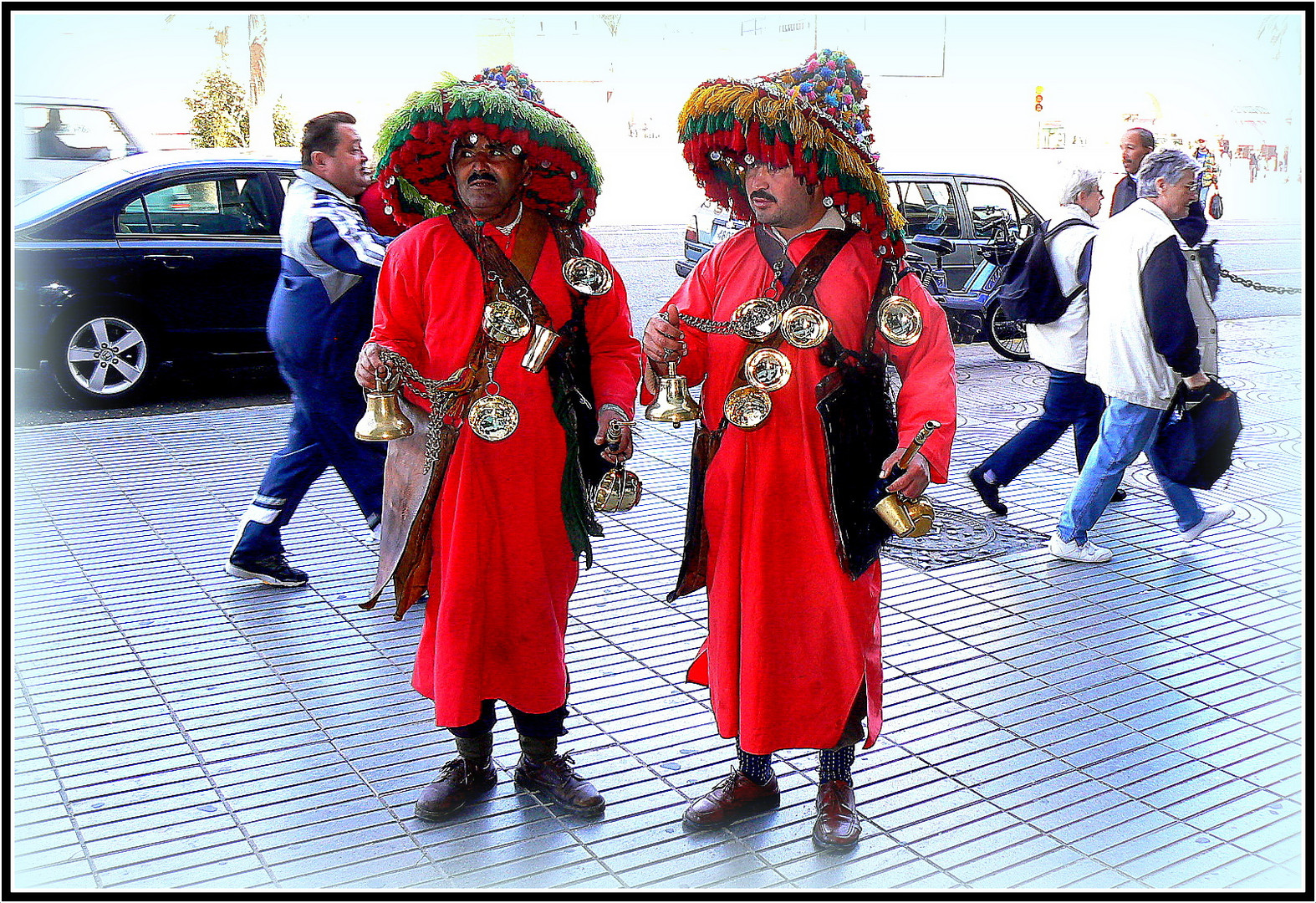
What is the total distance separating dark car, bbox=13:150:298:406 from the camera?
8.29m

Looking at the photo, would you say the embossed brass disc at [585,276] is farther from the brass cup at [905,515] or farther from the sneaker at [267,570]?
the sneaker at [267,570]

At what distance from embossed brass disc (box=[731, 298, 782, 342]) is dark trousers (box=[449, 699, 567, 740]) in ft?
4.09

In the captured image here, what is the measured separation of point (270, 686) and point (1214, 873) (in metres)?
3.13

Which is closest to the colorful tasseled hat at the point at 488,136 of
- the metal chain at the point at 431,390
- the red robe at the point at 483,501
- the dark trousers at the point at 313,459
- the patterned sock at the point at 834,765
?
the red robe at the point at 483,501

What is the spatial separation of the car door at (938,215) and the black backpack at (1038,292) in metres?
5.50

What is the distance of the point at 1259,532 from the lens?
6.24 metres

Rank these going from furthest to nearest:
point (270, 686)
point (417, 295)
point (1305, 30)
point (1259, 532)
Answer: point (1259, 532) < point (1305, 30) < point (270, 686) < point (417, 295)

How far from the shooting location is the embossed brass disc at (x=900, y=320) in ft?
10.8

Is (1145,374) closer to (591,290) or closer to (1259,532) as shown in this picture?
(1259,532)

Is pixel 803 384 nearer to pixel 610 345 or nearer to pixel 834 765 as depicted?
pixel 610 345

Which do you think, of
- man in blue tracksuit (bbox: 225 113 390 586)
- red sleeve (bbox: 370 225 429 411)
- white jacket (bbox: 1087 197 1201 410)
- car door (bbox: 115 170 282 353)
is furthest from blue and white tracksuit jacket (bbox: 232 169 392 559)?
car door (bbox: 115 170 282 353)

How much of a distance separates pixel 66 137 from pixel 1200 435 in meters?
9.94

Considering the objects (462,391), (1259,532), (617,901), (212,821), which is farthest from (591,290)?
(1259,532)

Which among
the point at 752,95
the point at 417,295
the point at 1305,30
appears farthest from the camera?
the point at 1305,30
